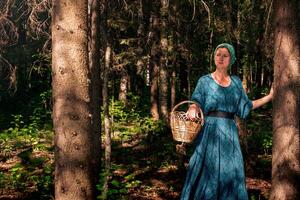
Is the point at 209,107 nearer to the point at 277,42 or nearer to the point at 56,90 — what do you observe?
the point at 277,42

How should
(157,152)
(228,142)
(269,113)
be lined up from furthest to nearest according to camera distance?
(269,113), (157,152), (228,142)

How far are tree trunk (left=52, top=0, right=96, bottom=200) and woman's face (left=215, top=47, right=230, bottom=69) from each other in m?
1.69

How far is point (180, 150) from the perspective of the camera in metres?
8.34

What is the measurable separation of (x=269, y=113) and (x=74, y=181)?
1955 centimetres

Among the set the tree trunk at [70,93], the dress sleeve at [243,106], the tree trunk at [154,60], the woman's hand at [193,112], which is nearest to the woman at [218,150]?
the dress sleeve at [243,106]

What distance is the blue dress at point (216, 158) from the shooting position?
4.73 m

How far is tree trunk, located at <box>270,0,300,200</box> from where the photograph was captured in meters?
5.21

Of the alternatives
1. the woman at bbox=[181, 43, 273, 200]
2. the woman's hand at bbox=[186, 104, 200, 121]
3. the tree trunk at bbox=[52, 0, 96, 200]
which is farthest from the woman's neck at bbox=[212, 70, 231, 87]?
the tree trunk at bbox=[52, 0, 96, 200]

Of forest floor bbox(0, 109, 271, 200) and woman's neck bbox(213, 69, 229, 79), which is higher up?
woman's neck bbox(213, 69, 229, 79)

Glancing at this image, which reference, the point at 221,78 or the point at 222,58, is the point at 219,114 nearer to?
the point at 221,78

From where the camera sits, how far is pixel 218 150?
15.7 feet

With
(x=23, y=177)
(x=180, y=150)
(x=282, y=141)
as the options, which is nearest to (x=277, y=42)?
(x=282, y=141)

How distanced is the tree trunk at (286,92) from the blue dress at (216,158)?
2.75 feet

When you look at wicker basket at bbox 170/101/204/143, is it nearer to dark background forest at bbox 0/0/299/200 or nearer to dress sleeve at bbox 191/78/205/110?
dress sleeve at bbox 191/78/205/110
